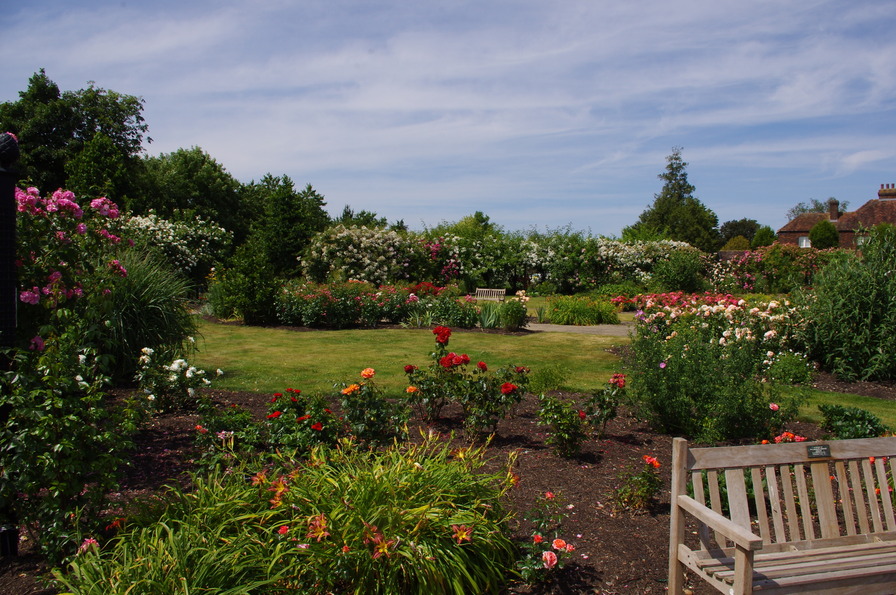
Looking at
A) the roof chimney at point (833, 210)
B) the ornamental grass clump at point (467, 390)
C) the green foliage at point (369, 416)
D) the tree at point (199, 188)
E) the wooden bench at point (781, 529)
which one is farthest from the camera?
the roof chimney at point (833, 210)

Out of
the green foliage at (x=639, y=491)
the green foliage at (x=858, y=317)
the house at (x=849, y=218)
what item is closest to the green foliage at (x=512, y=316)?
the green foliage at (x=858, y=317)

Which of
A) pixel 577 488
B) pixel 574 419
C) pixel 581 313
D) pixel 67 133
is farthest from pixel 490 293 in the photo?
pixel 67 133

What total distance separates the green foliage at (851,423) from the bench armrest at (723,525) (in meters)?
2.57

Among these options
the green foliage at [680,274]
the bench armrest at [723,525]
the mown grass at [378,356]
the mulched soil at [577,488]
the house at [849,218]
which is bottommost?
the mulched soil at [577,488]

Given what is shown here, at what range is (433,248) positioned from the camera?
22.7 metres

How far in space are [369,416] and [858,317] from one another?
6.90 m

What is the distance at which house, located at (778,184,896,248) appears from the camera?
4378 cm

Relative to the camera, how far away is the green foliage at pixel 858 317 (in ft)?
26.2

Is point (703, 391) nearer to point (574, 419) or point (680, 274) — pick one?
point (574, 419)

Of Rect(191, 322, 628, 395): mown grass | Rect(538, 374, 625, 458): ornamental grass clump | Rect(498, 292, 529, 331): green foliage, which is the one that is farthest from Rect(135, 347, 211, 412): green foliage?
Rect(498, 292, 529, 331): green foliage

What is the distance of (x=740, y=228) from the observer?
237 feet

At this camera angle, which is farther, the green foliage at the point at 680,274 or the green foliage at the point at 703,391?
the green foliage at the point at 680,274

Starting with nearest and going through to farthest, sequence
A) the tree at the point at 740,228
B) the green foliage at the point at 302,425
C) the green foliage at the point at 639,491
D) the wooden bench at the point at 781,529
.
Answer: the wooden bench at the point at 781,529 → the green foliage at the point at 639,491 → the green foliage at the point at 302,425 → the tree at the point at 740,228

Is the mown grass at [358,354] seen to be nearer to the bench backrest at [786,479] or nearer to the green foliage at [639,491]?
the green foliage at [639,491]
